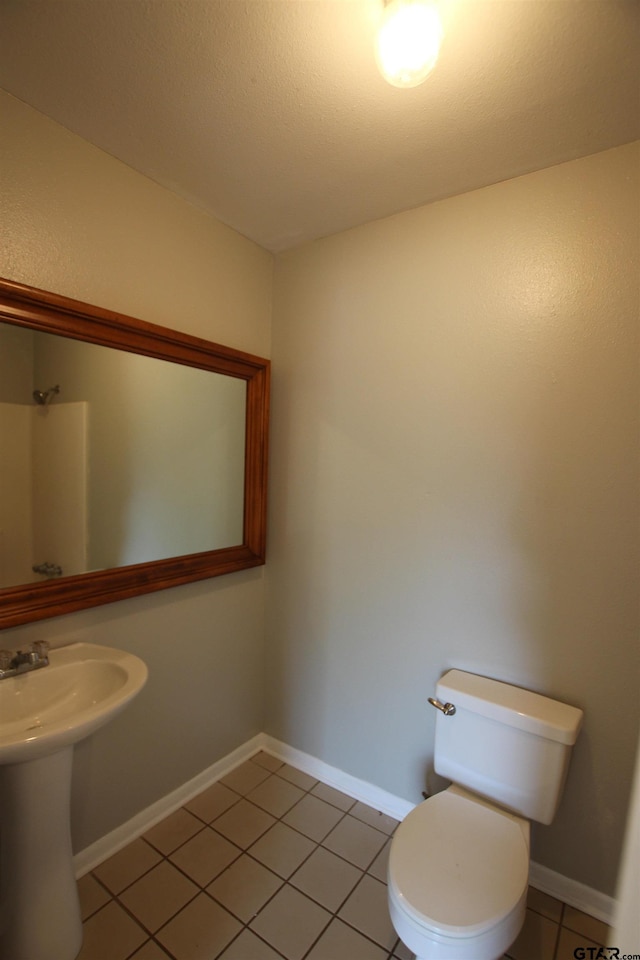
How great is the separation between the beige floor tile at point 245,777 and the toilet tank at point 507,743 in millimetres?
914

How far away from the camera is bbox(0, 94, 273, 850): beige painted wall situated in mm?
1262

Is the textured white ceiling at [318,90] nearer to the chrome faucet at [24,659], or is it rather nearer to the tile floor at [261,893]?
the chrome faucet at [24,659]

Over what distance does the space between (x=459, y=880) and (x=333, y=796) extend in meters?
0.91

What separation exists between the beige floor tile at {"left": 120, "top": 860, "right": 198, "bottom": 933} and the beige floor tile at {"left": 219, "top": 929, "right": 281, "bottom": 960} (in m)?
0.22

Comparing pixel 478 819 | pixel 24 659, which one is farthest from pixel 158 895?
pixel 478 819

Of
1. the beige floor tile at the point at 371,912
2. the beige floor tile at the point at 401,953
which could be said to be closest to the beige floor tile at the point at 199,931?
the beige floor tile at the point at 371,912

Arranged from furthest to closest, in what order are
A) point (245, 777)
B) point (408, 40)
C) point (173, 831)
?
1. point (245, 777)
2. point (173, 831)
3. point (408, 40)

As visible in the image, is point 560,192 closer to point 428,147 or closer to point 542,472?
point 428,147

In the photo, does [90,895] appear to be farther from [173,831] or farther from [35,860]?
[35,860]

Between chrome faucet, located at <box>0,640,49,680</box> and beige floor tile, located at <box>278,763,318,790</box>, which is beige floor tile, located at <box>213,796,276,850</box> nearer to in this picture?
beige floor tile, located at <box>278,763,318,790</box>

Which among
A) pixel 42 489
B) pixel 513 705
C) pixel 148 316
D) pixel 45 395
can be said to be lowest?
pixel 513 705

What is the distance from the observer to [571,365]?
137 centimetres

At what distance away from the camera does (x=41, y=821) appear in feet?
3.70

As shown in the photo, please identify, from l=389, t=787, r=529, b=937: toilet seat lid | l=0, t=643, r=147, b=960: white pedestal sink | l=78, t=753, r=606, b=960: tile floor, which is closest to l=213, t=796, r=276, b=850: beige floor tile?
l=78, t=753, r=606, b=960: tile floor
